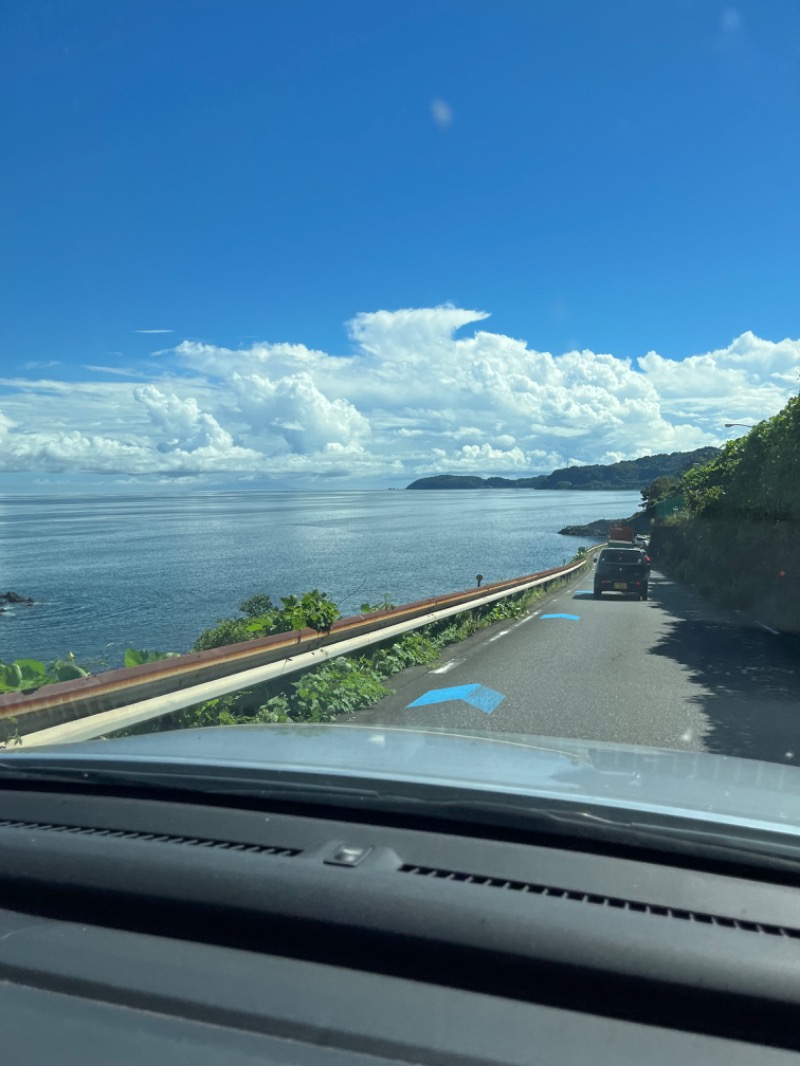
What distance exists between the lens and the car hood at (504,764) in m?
2.77

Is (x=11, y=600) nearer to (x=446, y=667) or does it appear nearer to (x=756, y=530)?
(x=446, y=667)

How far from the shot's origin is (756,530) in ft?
92.8

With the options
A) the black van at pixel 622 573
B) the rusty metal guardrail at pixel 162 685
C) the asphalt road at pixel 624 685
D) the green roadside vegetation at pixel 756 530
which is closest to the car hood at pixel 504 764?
the rusty metal guardrail at pixel 162 685

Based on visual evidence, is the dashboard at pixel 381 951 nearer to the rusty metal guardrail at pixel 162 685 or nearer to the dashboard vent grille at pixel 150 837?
the dashboard vent grille at pixel 150 837

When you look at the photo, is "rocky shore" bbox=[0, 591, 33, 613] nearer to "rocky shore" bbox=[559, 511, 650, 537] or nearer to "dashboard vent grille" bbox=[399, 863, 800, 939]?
"dashboard vent grille" bbox=[399, 863, 800, 939]

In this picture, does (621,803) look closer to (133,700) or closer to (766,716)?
(133,700)

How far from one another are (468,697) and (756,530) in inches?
861

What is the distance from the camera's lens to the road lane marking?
29.5 ft

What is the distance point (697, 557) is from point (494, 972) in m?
37.7

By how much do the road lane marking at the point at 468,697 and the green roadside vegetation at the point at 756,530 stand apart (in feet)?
37.6

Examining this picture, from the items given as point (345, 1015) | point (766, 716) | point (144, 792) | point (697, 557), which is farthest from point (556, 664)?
point (697, 557)

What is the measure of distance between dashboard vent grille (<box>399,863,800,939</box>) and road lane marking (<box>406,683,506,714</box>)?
20.4 ft

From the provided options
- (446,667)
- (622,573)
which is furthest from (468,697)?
(622,573)

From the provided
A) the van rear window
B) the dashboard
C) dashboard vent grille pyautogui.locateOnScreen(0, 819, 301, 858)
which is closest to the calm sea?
the van rear window
